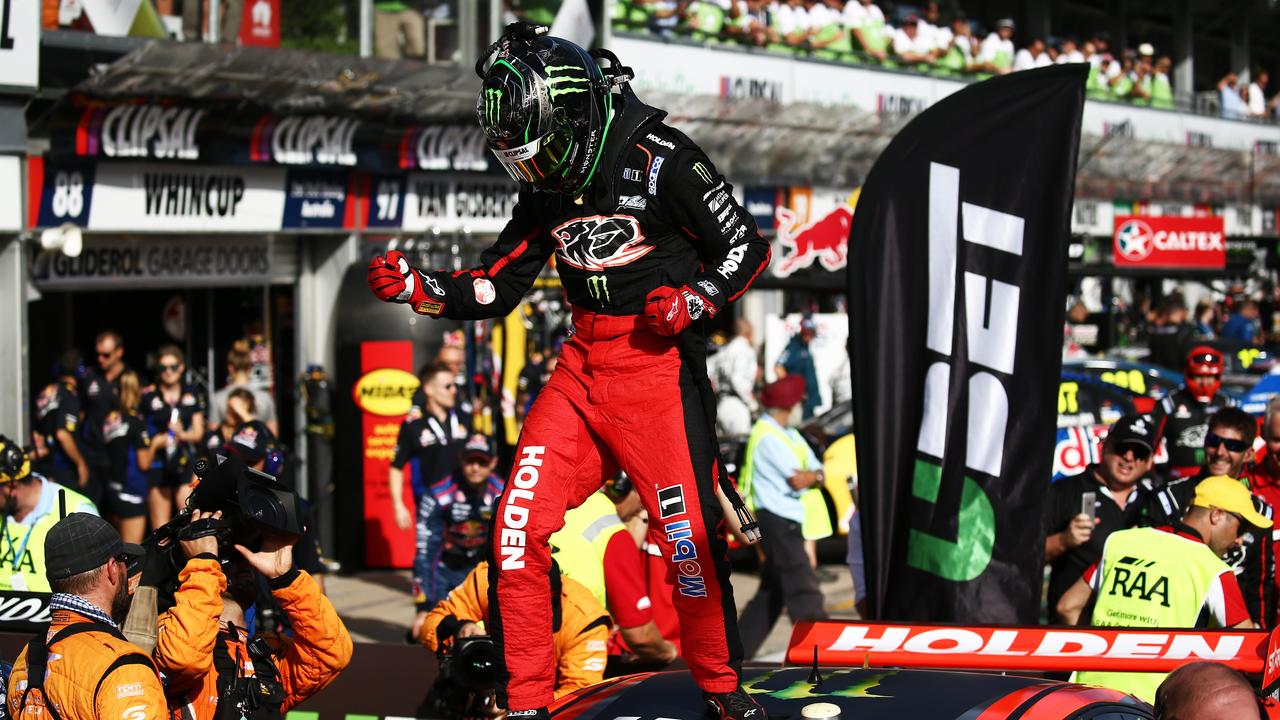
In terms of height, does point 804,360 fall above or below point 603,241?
below

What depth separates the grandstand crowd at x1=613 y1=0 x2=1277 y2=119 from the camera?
20.7 metres

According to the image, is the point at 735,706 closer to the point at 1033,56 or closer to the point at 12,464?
the point at 12,464

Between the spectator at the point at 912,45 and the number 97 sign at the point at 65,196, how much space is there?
52.0ft

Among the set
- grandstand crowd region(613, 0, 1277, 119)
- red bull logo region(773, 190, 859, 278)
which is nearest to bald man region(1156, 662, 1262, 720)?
red bull logo region(773, 190, 859, 278)

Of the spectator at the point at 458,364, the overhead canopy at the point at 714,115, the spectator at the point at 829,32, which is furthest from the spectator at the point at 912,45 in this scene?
the spectator at the point at 458,364

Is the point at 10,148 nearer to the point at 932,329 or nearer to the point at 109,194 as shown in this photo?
the point at 109,194

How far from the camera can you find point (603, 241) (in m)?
4.26

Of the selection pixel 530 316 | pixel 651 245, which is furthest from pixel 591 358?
pixel 530 316

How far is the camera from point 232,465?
440cm

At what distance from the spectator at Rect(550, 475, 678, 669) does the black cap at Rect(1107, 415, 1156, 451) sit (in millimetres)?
2311

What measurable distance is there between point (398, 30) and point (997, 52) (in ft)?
51.4

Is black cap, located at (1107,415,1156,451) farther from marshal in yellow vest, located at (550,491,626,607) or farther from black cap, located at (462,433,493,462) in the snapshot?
black cap, located at (462,433,493,462)

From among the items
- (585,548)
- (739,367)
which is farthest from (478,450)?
(739,367)

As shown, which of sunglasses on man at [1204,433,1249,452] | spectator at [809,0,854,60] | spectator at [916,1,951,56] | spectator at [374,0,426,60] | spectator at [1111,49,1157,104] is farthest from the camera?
spectator at [1111,49,1157,104]
